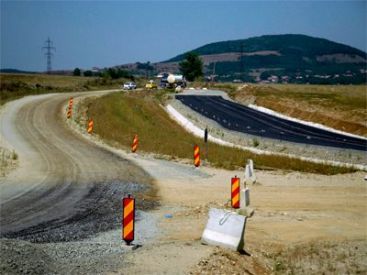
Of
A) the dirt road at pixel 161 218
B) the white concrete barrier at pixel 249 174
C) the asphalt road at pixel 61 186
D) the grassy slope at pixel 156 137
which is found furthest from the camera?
the grassy slope at pixel 156 137

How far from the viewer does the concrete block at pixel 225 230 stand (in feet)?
35.8

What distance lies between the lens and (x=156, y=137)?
109 feet

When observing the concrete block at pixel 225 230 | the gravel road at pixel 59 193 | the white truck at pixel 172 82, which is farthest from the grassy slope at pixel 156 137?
the white truck at pixel 172 82

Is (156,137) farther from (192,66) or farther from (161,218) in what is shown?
(192,66)

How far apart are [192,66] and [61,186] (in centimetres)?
13739

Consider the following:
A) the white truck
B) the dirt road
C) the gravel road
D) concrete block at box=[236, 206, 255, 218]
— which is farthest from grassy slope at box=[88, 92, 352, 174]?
the white truck

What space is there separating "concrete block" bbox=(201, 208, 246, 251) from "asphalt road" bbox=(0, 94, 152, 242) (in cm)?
337

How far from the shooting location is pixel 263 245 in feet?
40.6

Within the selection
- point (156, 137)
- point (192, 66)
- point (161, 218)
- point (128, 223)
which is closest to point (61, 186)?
point (161, 218)

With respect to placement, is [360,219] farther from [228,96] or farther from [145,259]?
[228,96]

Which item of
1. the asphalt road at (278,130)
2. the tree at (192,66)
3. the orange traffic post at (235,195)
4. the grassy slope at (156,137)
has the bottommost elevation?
the asphalt road at (278,130)

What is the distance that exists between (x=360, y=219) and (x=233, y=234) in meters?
6.09

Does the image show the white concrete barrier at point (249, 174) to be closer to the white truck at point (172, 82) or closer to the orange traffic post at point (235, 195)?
the orange traffic post at point (235, 195)

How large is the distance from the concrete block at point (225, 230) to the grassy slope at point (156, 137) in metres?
11.7
